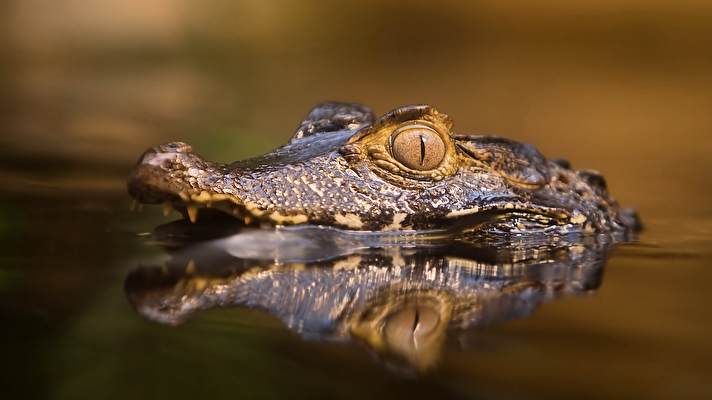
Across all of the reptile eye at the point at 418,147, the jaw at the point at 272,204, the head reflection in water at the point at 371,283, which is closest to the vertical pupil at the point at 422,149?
the reptile eye at the point at 418,147

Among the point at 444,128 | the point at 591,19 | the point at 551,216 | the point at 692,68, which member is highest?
the point at 591,19

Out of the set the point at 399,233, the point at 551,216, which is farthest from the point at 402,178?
the point at 551,216

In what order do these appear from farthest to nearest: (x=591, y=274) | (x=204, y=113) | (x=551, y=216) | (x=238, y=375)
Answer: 1. (x=204, y=113)
2. (x=551, y=216)
3. (x=591, y=274)
4. (x=238, y=375)

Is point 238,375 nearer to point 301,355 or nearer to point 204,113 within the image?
point 301,355

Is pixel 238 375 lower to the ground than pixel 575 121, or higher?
lower

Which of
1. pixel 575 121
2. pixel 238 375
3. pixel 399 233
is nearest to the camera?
pixel 238 375

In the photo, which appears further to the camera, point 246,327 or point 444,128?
point 444,128

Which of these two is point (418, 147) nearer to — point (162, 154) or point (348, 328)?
point (162, 154)

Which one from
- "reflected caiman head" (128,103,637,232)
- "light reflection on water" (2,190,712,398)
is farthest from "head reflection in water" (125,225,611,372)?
"reflected caiman head" (128,103,637,232)
